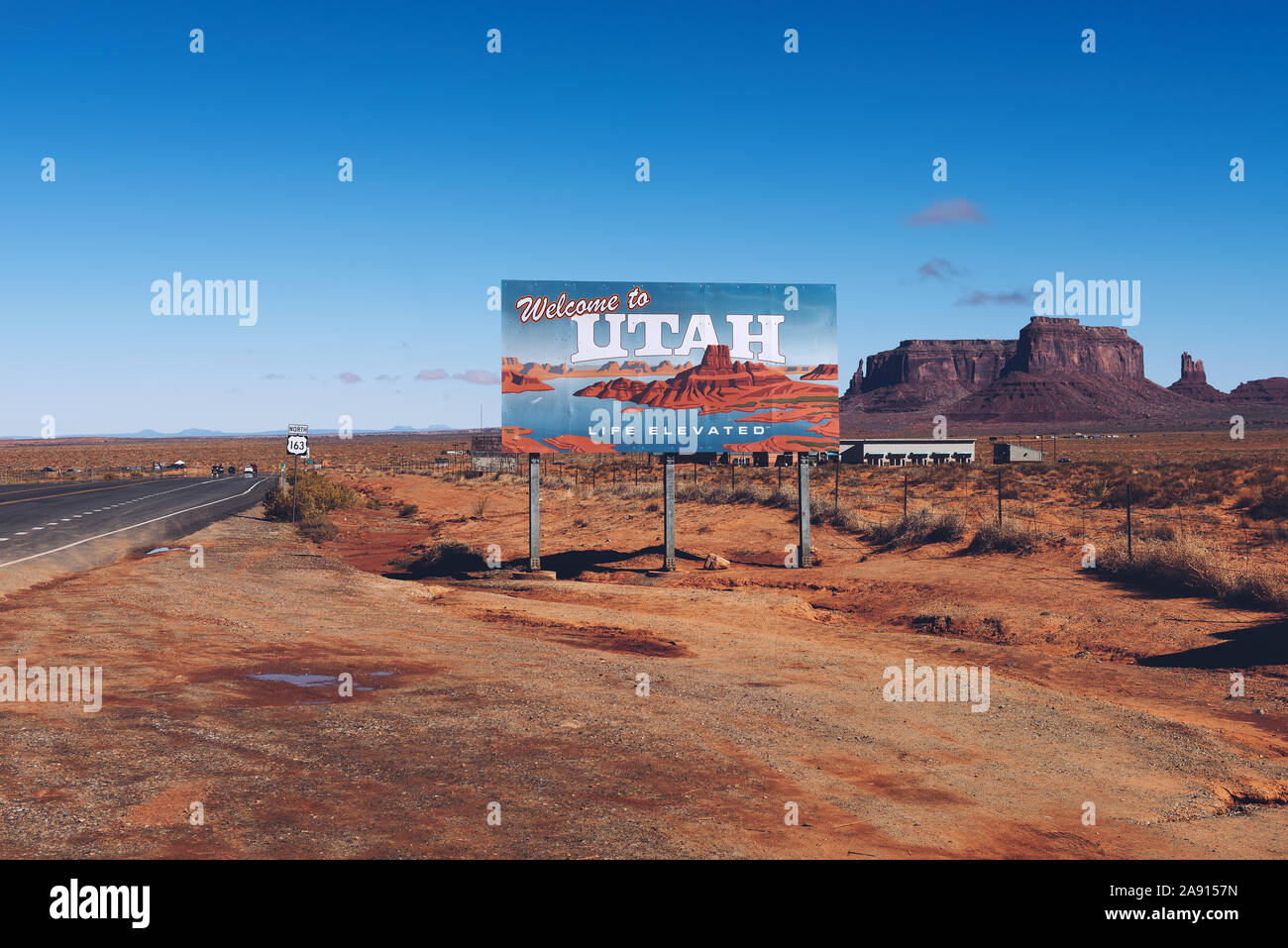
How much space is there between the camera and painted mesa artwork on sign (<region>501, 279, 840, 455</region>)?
24.5m

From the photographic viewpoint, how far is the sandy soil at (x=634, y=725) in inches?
285

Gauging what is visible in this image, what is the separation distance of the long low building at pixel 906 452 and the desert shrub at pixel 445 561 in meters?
49.9

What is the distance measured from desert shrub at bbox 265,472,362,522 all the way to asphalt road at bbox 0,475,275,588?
211 cm

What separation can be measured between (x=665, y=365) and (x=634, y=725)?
15.8 metres

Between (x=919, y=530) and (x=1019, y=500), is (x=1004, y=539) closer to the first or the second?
(x=919, y=530)

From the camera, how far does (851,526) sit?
32.2 meters

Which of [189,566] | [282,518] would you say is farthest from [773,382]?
[282,518]

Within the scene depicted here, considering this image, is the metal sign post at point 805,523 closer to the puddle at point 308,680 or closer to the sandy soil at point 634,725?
the sandy soil at point 634,725

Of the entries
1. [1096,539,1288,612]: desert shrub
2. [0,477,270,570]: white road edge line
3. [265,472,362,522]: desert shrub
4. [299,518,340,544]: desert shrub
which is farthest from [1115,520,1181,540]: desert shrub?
[0,477,270,570]: white road edge line

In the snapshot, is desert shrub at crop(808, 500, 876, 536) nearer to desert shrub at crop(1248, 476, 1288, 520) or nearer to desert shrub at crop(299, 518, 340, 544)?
desert shrub at crop(1248, 476, 1288, 520)

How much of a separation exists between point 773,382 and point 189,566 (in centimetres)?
1581

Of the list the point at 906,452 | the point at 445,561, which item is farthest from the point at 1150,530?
the point at 906,452

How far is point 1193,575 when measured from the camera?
19.6m
